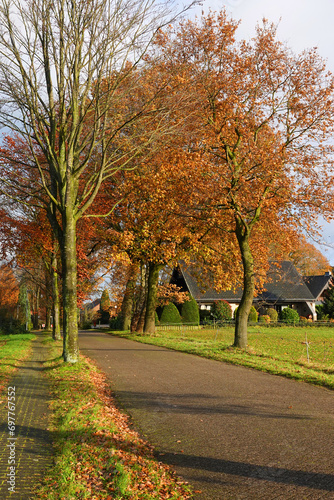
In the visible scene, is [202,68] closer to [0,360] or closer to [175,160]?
[175,160]

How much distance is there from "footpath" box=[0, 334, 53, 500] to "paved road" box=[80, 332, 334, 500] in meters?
1.47

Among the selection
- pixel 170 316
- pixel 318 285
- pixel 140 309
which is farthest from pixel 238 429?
pixel 318 285

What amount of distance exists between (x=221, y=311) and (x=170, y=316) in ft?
15.5

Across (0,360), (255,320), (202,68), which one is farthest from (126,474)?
(255,320)

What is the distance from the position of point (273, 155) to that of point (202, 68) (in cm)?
450

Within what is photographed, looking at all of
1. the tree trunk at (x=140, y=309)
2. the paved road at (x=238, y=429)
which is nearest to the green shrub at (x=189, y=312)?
the tree trunk at (x=140, y=309)

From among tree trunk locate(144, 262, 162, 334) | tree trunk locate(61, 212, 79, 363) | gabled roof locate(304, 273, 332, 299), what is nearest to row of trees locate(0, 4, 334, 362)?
tree trunk locate(61, 212, 79, 363)

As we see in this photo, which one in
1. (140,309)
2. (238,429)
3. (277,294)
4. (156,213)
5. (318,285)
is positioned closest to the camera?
(238,429)

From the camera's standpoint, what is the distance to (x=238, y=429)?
6086mm

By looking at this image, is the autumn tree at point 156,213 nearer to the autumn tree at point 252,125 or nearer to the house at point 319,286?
the autumn tree at point 252,125

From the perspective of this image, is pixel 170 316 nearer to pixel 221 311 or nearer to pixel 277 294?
pixel 221 311

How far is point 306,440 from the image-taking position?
551cm

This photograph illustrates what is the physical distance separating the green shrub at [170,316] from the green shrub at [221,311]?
132 inches

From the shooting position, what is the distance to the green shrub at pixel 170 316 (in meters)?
37.9
